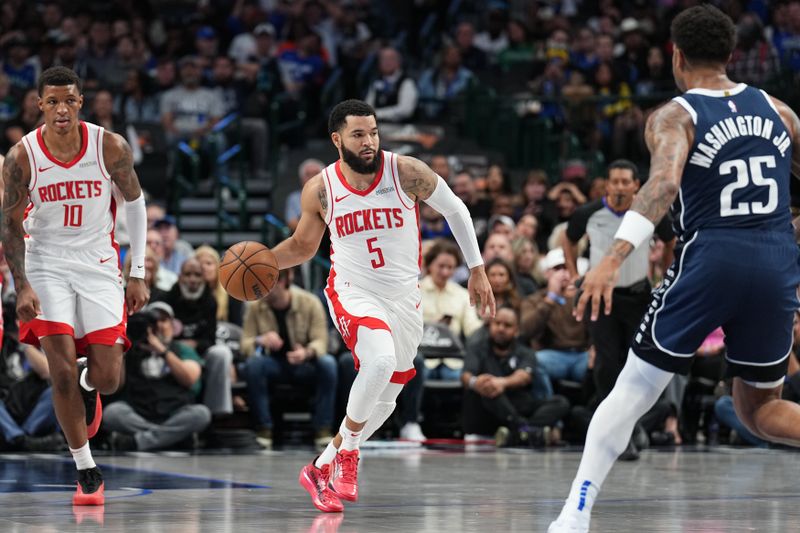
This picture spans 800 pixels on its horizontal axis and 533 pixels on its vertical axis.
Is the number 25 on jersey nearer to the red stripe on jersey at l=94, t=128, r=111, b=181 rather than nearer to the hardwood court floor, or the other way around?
the hardwood court floor

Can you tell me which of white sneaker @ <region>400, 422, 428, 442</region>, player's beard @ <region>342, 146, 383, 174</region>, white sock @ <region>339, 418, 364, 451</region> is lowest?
white sneaker @ <region>400, 422, 428, 442</region>

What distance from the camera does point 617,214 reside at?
11.0 meters

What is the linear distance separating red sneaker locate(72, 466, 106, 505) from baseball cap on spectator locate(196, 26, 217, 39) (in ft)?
41.8

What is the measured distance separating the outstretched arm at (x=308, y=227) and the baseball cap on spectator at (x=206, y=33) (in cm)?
1211

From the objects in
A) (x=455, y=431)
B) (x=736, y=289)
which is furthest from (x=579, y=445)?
(x=736, y=289)

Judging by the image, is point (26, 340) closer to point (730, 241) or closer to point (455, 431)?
point (730, 241)

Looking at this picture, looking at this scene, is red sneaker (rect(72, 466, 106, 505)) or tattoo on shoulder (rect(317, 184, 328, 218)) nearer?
red sneaker (rect(72, 466, 106, 505))

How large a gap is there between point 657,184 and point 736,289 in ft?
1.80

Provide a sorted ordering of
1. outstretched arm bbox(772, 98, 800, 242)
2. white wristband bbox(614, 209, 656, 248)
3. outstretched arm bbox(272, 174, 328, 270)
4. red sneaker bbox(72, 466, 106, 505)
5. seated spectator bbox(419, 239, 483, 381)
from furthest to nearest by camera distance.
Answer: seated spectator bbox(419, 239, 483, 381) < outstretched arm bbox(272, 174, 328, 270) < red sneaker bbox(72, 466, 106, 505) < outstretched arm bbox(772, 98, 800, 242) < white wristband bbox(614, 209, 656, 248)

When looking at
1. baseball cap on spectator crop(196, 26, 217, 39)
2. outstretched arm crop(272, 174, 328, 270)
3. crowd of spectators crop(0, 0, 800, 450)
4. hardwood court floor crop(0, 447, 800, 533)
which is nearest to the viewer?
hardwood court floor crop(0, 447, 800, 533)

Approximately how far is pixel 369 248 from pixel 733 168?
2.67 meters

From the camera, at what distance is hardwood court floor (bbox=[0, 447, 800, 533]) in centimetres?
702

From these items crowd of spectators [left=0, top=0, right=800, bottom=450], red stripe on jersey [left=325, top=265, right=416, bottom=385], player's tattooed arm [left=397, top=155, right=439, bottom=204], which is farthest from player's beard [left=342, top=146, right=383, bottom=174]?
crowd of spectators [left=0, top=0, right=800, bottom=450]

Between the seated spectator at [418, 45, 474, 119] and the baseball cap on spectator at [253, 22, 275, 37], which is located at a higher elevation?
the baseball cap on spectator at [253, 22, 275, 37]
